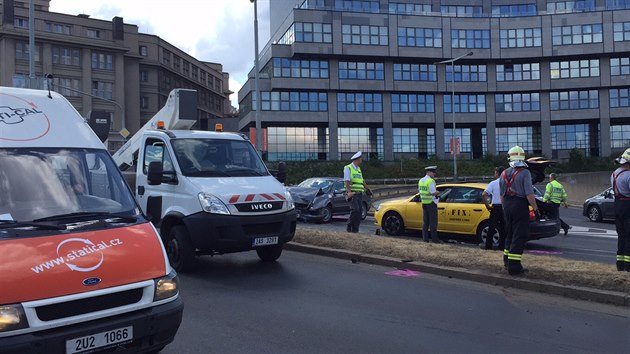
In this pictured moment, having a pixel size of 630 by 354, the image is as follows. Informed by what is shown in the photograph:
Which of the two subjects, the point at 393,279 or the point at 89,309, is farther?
the point at 393,279

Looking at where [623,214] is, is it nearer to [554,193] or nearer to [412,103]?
[554,193]

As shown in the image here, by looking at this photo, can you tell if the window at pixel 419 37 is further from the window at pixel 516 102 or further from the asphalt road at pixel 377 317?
the asphalt road at pixel 377 317

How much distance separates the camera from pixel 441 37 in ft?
199

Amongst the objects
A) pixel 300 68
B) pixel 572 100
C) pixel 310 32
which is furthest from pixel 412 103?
pixel 572 100

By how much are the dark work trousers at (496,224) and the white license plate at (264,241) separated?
200 inches

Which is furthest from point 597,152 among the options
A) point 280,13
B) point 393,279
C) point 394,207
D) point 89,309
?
point 89,309

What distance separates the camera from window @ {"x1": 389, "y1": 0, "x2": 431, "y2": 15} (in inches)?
2415

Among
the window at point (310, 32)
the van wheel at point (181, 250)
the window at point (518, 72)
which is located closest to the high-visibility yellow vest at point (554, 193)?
the van wheel at point (181, 250)

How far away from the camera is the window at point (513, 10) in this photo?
63219 mm

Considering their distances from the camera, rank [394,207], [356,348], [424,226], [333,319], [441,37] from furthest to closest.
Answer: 1. [441,37]
2. [394,207]
3. [424,226]
4. [333,319]
5. [356,348]

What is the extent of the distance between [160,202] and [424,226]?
5.96m

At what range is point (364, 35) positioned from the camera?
2307 inches

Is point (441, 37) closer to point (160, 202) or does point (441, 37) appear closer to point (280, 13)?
point (280, 13)

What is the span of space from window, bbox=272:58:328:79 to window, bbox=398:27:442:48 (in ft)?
31.7
